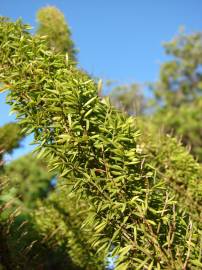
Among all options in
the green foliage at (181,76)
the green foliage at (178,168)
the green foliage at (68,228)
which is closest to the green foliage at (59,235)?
the green foliage at (68,228)

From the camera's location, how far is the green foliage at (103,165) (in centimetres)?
214

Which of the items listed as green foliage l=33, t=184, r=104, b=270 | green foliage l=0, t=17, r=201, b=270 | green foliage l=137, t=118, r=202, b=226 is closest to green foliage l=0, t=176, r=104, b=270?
green foliage l=33, t=184, r=104, b=270

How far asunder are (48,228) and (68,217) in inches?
18.5

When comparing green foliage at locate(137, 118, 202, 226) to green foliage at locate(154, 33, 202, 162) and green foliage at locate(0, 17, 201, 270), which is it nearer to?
green foliage at locate(0, 17, 201, 270)

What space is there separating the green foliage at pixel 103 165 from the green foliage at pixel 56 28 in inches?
107

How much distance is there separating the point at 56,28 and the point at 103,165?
3.53m

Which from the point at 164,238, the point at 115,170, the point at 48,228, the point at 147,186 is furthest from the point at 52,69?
the point at 48,228

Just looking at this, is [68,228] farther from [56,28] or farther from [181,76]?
[181,76]

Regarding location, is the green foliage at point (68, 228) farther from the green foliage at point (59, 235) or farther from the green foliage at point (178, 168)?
the green foliage at point (178, 168)

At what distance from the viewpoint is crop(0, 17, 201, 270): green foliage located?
84.1 inches

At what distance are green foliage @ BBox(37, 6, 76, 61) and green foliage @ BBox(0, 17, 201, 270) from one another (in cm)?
271

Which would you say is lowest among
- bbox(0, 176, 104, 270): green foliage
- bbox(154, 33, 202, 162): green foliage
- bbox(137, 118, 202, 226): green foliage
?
bbox(0, 176, 104, 270): green foliage

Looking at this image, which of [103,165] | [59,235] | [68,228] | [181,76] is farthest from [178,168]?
[181,76]

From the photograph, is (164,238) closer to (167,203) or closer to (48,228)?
(167,203)
